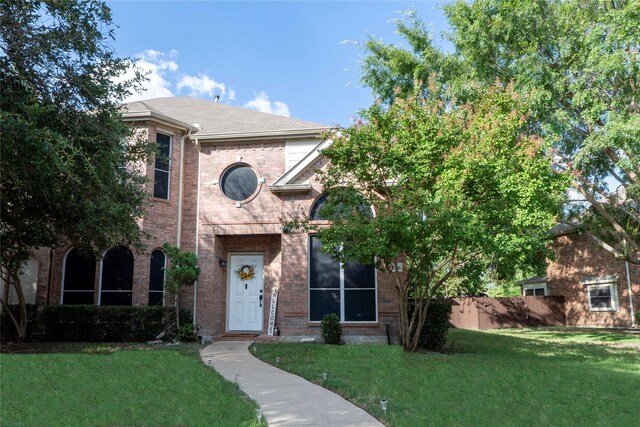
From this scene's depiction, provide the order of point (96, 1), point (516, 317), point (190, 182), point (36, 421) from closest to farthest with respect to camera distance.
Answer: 1. point (36, 421)
2. point (96, 1)
3. point (190, 182)
4. point (516, 317)

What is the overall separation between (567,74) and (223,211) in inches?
446

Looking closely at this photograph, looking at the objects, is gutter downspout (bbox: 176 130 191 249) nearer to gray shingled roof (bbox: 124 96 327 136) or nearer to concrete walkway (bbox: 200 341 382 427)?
gray shingled roof (bbox: 124 96 327 136)

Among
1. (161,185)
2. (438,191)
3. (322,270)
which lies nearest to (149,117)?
(161,185)

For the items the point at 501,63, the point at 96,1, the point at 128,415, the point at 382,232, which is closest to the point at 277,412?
the point at 128,415

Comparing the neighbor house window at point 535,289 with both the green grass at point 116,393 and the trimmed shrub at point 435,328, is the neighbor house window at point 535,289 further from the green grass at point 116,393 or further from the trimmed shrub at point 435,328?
the green grass at point 116,393

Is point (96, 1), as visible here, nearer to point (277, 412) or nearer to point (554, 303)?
point (277, 412)

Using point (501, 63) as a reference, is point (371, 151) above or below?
below

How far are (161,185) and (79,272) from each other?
350 centimetres

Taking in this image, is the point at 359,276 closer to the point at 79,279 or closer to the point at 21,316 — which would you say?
the point at 79,279

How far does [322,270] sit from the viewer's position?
1430cm

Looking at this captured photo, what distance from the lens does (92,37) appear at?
877 centimetres

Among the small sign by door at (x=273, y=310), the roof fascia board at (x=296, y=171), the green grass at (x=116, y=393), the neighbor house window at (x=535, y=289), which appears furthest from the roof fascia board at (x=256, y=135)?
the neighbor house window at (x=535, y=289)

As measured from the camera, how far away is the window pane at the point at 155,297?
14363mm

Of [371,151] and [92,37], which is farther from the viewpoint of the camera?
[371,151]
